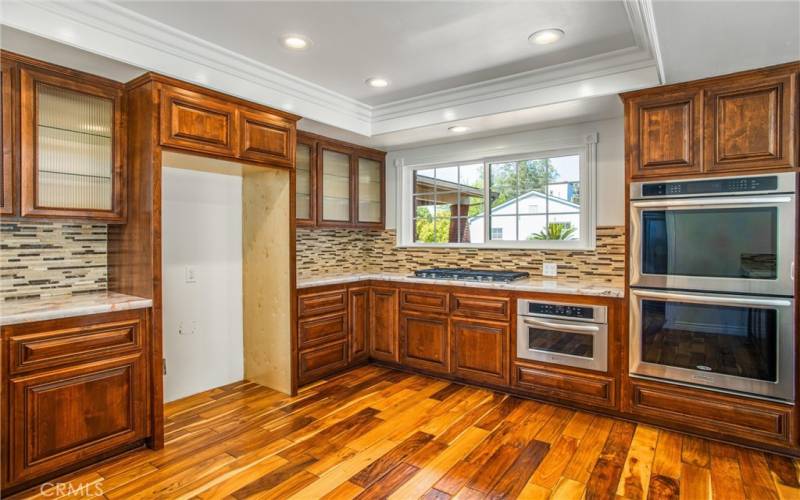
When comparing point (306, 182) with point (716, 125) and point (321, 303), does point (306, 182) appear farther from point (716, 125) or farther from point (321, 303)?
point (716, 125)

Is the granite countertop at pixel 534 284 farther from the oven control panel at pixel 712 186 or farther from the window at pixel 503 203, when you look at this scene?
the oven control panel at pixel 712 186

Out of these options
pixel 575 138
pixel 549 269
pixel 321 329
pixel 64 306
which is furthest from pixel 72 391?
pixel 575 138

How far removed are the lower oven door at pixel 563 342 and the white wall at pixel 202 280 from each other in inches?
96.8

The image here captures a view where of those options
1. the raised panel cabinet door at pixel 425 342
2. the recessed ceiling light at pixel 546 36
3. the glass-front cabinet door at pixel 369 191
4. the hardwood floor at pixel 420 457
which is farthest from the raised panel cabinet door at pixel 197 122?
the raised panel cabinet door at pixel 425 342

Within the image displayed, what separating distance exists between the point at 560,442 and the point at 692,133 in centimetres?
213

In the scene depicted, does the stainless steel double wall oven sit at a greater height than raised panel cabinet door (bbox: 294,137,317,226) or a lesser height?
lesser

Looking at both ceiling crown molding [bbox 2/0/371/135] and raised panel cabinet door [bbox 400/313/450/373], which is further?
raised panel cabinet door [bbox 400/313/450/373]

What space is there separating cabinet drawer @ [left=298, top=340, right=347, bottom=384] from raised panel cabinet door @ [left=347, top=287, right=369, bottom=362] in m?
0.13

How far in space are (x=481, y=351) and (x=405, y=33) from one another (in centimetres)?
248

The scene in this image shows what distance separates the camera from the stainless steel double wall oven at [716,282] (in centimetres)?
252

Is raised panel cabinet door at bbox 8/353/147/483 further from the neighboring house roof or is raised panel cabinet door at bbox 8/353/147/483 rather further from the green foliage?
the green foliage

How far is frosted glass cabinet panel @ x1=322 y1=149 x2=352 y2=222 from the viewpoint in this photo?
4219 millimetres

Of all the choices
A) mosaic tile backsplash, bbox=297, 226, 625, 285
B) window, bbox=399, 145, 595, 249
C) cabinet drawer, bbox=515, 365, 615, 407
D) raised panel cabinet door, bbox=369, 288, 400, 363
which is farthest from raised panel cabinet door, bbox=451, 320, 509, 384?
window, bbox=399, 145, 595, 249

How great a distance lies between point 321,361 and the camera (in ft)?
12.6
